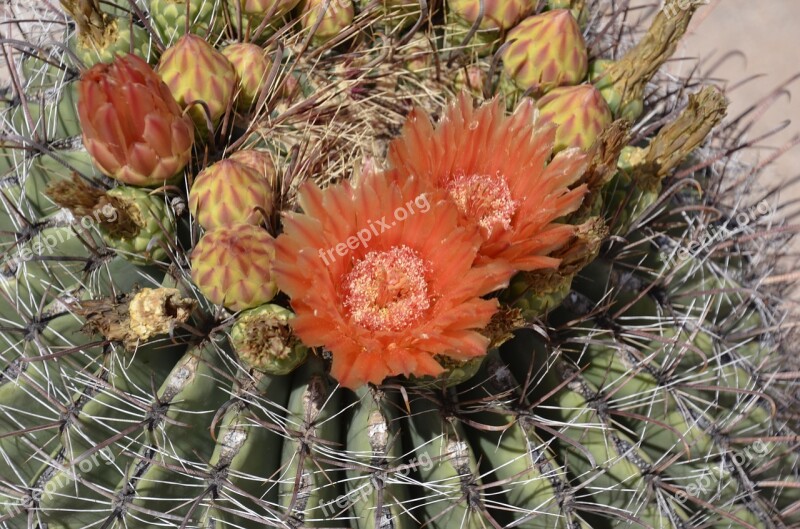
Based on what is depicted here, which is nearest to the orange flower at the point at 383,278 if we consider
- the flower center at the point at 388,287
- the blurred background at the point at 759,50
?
the flower center at the point at 388,287

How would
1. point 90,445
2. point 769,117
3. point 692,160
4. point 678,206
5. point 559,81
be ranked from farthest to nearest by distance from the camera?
point 769,117 < point 692,160 < point 678,206 < point 559,81 < point 90,445

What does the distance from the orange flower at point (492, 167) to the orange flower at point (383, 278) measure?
0.06m

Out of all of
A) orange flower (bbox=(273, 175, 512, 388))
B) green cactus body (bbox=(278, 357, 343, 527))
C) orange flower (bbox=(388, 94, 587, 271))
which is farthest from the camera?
green cactus body (bbox=(278, 357, 343, 527))

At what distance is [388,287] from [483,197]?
0.22 meters

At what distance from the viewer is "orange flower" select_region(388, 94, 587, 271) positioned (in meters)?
1.21

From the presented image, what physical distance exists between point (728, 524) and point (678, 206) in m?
0.73

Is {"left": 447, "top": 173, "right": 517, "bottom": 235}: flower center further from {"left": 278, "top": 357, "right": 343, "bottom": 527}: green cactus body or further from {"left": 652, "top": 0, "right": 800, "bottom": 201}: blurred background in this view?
{"left": 652, "top": 0, "right": 800, "bottom": 201}: blurred background

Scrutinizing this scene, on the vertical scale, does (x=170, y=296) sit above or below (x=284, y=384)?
above

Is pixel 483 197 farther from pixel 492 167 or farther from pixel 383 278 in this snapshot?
pixel 383 278

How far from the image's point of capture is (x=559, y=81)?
155 centimetres

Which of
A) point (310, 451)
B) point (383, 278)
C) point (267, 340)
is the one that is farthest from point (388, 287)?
point (310, 451)

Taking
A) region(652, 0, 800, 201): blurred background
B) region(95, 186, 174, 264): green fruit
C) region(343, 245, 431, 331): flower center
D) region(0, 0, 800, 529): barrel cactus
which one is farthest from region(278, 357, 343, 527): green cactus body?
region(652, 0, 800, 201): blurred background

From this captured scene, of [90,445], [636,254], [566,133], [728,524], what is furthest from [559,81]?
[90,445]

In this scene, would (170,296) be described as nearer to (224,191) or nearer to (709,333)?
(224,191)
